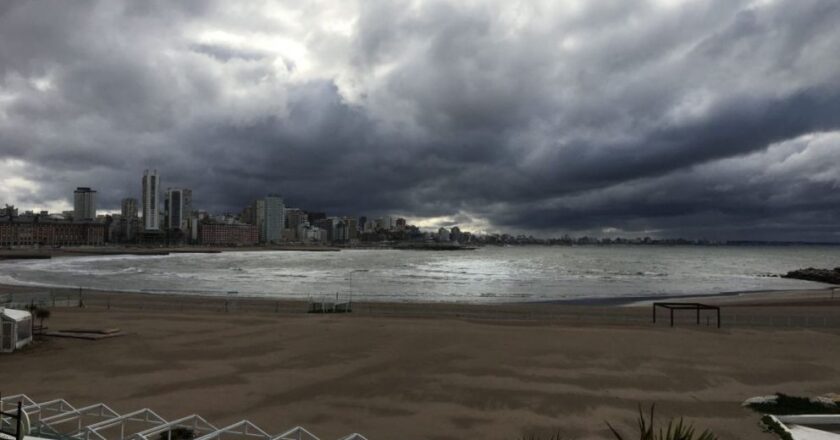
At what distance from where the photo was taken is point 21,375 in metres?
16.7

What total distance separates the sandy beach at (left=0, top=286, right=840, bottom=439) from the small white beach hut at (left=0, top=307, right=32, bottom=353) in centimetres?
56

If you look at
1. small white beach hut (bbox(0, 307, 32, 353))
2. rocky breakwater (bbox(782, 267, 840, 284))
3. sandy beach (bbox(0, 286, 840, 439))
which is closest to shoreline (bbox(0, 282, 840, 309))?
sandy beach (bbox(0, 286, 840, 439))

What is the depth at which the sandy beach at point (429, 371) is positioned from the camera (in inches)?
532

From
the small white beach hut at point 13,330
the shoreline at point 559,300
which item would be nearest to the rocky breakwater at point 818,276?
the shoreline at point 559,300

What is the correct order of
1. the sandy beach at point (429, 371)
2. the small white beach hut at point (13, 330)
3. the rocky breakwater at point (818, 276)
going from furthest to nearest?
the rocky breakwater at point (818, 276), the small white beach hut at point (13, 330), the sandy beach at point (429, 371)

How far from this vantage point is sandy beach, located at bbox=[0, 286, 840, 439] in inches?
532

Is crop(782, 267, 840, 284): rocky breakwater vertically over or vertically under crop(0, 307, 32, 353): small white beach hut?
under

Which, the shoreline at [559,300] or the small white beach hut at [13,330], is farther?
the shoreline at [559,300]

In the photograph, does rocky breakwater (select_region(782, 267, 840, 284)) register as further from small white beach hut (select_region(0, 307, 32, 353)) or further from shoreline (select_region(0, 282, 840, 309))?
small white beach hut (select_region(0, 307, 32, 353))

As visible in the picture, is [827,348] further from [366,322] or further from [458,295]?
[458,295]

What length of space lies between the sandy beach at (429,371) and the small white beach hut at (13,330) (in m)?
0.56

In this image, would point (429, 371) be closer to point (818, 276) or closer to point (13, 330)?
Result: point (13, 330)

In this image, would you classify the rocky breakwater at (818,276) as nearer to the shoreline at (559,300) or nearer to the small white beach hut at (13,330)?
the shoreline at (559,300)

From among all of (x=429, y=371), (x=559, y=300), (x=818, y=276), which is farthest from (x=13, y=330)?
(x=818, y=276)
